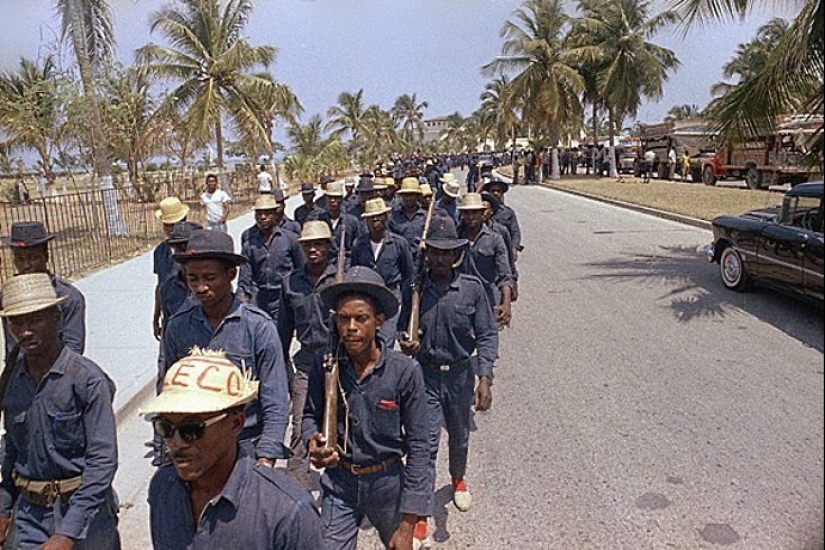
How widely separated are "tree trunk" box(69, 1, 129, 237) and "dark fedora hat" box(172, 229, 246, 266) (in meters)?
13.6

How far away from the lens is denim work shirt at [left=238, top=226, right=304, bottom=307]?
5832 millimetres

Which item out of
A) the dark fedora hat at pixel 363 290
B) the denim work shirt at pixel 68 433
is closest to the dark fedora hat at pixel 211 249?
the dark fedora hat at pixel 363 290

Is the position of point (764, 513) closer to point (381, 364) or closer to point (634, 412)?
point (634, 412)

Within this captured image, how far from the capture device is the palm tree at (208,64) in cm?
2230

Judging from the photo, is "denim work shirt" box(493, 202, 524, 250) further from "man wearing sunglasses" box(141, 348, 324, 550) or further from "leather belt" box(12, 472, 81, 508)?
"man wearing sunglasses" box(141, 348, 324, 550)

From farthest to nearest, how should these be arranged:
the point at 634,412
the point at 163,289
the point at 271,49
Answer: the point at 271,49 < the point at 634,412 < the point at 163,289

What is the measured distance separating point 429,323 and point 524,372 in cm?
289

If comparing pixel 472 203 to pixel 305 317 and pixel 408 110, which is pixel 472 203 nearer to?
pixel 305 317

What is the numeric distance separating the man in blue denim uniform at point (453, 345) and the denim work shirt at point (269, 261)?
1905 millimetres

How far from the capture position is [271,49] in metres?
25.2

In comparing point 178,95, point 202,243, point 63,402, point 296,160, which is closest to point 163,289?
point 202,243

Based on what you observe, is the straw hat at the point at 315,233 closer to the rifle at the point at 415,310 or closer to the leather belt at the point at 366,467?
the rifle at the point at 415,310

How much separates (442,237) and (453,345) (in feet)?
2.23

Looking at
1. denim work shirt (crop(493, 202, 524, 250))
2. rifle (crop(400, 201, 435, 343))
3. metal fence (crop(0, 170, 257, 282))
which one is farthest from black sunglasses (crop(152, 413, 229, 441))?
metal fence (crop(0, 170, 257, 282))
